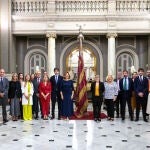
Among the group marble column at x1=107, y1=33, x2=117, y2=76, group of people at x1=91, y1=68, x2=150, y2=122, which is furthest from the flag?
marble column at x1=107, y1=33, x2=117, y2=76

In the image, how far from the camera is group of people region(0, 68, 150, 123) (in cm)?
866

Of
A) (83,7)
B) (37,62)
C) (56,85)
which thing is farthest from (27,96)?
(37,62)

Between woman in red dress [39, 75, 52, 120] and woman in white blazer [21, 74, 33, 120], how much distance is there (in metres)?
0.30

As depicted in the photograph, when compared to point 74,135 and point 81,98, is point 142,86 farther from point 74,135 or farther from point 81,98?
point 74,135

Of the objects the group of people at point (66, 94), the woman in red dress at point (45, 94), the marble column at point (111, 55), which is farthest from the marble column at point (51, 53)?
the woman in red dress at point (45, 94)

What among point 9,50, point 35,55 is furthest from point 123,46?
point 9,50

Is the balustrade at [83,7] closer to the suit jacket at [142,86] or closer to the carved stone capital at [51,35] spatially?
the carved stone capital at [51,35]

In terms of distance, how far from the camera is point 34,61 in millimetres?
16219

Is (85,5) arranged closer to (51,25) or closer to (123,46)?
(51,25)

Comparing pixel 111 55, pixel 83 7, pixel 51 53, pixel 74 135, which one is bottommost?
pixel 74 135

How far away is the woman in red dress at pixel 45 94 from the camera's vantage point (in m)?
8.92

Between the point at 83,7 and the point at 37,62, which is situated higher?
the point at 83,7

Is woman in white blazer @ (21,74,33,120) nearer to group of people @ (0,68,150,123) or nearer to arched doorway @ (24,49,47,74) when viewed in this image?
group of people @ (0,68,150,123)

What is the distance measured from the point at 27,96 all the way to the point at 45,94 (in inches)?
19.9
